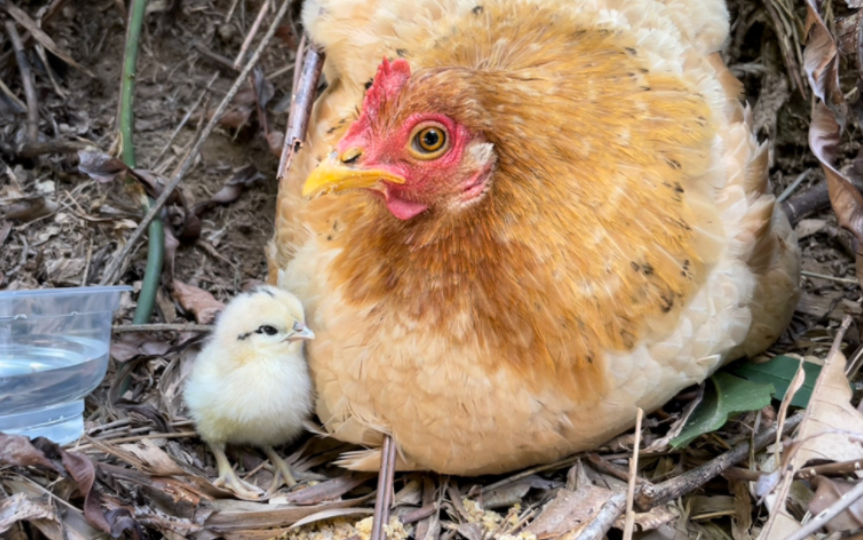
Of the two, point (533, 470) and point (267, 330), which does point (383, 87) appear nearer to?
point (267, 330)

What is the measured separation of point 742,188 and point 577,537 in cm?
88

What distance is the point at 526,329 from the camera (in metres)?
1.54

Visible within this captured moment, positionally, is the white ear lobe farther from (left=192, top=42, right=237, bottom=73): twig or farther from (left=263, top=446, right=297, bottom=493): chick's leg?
(left=192, top=42, right=237, bottom=73): twig

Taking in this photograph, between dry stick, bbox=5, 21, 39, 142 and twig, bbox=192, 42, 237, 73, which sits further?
twig, bbox=192, 42, 237, 73

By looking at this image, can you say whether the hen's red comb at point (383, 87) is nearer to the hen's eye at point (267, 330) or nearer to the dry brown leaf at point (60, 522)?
the hen's eye at point (267, 330)

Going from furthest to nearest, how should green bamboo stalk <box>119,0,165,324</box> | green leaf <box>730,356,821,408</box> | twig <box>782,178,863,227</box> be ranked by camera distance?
twig <box>782,178,863,227</box>
green bamboo stalk <box>119,0,165,324</box>
green leaf <box>730,356,821,408</box>

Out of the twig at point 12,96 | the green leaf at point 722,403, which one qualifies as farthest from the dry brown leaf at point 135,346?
the green leaf at point 722,403

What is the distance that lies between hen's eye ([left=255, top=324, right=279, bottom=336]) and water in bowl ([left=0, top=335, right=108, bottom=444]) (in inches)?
18.2

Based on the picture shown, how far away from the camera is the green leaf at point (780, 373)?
5.83 ft

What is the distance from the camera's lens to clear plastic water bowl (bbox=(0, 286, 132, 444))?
72.2 inches

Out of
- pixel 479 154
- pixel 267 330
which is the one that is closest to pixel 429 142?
pixel 479 154

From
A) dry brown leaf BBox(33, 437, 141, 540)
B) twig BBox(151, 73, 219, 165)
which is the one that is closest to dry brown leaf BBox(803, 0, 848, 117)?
dry brown leaf BBox(33, 437, 141, 540)

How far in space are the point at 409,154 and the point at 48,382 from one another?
3.79ft

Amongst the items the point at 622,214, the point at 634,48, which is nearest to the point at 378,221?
the point at 622,214
